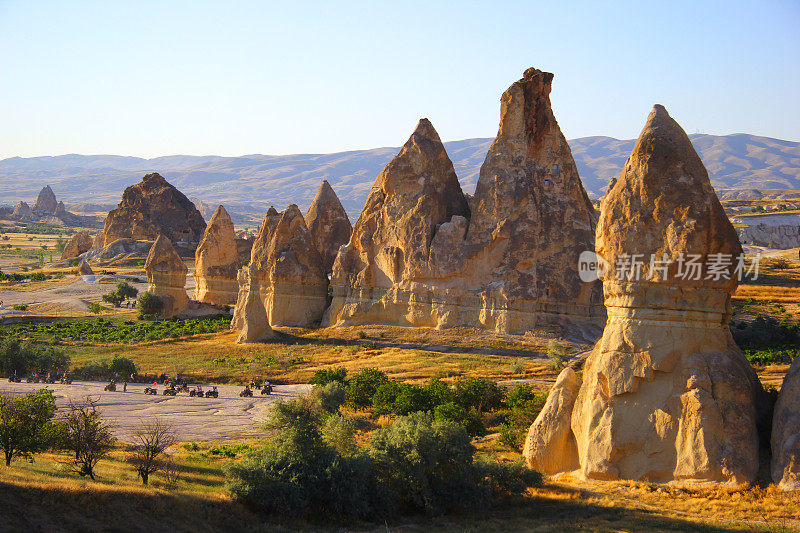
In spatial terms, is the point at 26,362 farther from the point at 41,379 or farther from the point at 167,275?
the point at 167,275

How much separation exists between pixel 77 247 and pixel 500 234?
6788 cm

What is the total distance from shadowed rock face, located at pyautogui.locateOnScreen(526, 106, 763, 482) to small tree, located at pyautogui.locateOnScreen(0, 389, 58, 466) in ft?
33.2

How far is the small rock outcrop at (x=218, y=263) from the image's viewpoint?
51.4 metres

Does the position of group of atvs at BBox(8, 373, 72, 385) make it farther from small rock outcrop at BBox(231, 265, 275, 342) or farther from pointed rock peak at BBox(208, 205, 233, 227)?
pointed rock peak at BBox(208, 205, 233, 227)

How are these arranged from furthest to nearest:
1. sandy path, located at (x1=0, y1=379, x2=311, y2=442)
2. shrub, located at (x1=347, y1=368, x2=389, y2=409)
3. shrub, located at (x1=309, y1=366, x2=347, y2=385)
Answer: shrub, located at (x1=309, y1=366, x2=347, y2=385) → shrub, located at (x1=347, y1=368, x2=389, y2=409) → sandy path, located at (x1=0, y1=379, x2=311, y2=442)

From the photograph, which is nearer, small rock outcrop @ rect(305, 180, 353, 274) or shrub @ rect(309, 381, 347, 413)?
shrub @ rect(309, 381, 347, 413)

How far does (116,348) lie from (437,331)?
1557 cm

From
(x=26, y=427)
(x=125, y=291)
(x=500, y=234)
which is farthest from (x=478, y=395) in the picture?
(x=125, y=291)

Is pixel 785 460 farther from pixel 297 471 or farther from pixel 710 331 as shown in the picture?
pixel 297 471

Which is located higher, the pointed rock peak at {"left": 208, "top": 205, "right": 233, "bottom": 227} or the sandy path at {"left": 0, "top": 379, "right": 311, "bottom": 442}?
the pointed rock peak at {"left": 208, "top": 205, "right": 233, "bottom": 227}

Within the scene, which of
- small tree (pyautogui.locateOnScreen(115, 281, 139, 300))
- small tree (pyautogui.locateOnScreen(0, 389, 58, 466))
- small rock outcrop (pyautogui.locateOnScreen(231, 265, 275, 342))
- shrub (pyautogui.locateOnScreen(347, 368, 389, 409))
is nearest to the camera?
small tree (pyautogui.locateOnScreen(0, 389, 58, 466))

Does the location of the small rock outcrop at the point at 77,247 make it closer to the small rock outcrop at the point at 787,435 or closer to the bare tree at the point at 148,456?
the bare tree at the point at 148,456

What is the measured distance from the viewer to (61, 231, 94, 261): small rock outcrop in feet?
291

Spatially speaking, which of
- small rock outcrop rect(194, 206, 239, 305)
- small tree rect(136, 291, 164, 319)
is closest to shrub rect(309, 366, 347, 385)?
small tree rect(136, 291, 164, 319)
